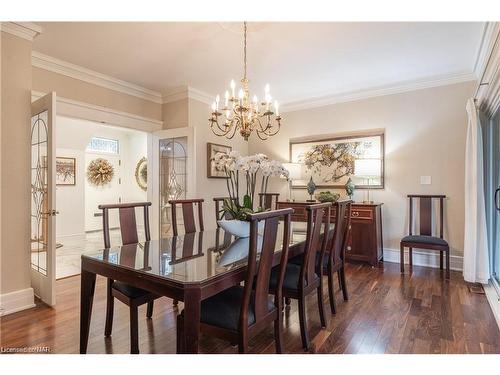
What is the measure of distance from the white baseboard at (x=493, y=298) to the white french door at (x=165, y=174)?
3.56m

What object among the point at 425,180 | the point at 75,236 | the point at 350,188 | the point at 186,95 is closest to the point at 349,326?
the point at 350,188

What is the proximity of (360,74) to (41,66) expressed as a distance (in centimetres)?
377

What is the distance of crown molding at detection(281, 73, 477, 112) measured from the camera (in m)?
3.67

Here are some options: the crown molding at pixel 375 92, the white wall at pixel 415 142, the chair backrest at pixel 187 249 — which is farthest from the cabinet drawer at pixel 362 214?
the chair backrest at pixel 187 249

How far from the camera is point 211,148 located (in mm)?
4648

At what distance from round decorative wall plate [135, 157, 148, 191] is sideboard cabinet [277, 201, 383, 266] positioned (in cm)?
523

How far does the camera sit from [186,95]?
4.30 metres

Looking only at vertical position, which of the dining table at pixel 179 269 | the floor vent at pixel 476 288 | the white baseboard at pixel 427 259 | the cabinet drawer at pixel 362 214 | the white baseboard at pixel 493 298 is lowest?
the floor vent at pixel 476 288

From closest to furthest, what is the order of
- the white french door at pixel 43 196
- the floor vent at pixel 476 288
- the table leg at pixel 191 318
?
the table leg at pixel 191 318
the white french door at pixel 43 196
the floor vent at pixel 476 288

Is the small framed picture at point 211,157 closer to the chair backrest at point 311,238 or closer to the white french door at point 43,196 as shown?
the white french door at point 43,196

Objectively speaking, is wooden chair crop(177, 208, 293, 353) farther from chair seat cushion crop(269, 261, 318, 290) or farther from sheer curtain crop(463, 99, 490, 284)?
sheer curtain crop(463, 99, 490, 284)

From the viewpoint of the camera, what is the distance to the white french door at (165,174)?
4.27 metres
